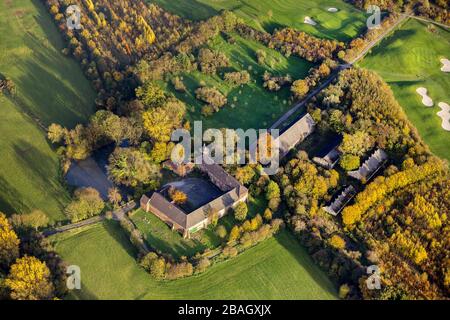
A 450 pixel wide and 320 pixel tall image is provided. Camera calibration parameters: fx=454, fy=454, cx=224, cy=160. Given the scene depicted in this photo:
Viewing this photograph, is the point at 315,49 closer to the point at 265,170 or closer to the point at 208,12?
the point at 208,12

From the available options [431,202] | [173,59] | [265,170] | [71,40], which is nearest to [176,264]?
[265,170]

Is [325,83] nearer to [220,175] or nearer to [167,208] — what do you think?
[220,175]

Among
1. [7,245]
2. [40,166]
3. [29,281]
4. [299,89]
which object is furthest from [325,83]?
[29,281]

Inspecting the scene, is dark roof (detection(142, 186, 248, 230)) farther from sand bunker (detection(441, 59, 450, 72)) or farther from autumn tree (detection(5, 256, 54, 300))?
sand bunker (detection(441, 59, 450, 72))

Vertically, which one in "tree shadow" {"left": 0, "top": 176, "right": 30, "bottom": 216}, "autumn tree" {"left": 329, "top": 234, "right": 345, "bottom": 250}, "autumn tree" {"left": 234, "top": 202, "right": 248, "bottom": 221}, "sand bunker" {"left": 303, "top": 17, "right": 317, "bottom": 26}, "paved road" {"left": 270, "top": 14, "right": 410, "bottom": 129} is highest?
"tree shadow" {"left": 0, "top": 176, "right": 30, "bottom": 216}

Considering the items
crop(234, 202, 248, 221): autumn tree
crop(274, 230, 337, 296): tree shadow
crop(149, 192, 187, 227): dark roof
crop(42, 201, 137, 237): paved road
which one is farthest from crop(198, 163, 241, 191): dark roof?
crop(42, 201, 137, 237): paved road

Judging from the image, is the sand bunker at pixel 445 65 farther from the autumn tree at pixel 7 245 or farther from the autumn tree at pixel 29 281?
the autumn tree at pixel 7 245
